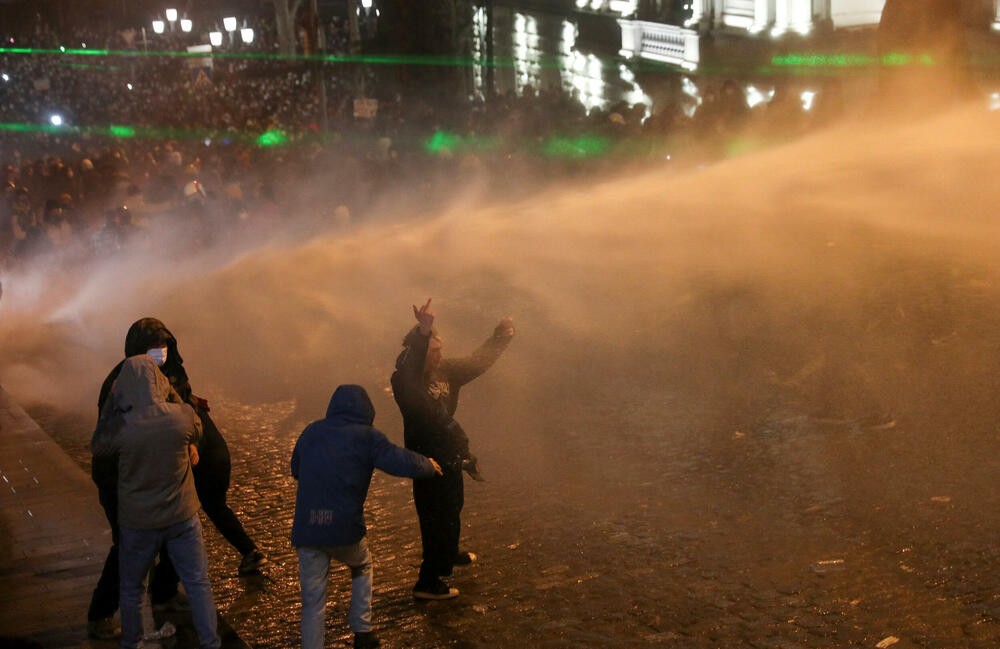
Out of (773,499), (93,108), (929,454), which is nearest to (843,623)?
(773,499)

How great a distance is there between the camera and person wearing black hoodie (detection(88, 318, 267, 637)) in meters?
6.25

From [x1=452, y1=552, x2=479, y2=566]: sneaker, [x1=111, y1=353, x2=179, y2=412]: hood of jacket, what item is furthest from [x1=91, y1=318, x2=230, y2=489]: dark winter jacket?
[x1=452, y1=552, x2=479, y2=566]: sneaker

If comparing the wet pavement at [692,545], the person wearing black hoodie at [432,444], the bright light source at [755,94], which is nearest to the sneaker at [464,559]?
the wet pavement at [692,545]

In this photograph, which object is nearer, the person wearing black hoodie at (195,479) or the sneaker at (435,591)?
the person wearing black hoodie at (195,479)

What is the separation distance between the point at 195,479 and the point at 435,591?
1.48 meters

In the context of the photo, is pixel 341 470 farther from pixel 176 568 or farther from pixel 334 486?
pixel 176 568

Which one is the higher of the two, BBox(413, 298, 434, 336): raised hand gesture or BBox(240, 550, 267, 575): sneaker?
BBox(413, 298, 434, 336): raised hand gesture

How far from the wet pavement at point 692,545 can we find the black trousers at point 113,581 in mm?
349

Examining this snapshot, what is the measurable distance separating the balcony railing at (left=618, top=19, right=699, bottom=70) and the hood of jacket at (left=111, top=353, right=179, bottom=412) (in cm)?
2426

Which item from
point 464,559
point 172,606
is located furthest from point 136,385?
point 464,559

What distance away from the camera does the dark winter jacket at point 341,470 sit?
5.85 metres

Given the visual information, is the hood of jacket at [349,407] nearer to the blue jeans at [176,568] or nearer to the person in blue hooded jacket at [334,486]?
the person in blue hooded jacket at [334,486]

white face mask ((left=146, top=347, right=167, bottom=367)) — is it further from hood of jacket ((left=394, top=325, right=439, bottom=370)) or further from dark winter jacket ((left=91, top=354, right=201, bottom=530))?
hood of jacket ((left=394, top=325, right=439, bottom=370))

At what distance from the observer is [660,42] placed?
102 feet
